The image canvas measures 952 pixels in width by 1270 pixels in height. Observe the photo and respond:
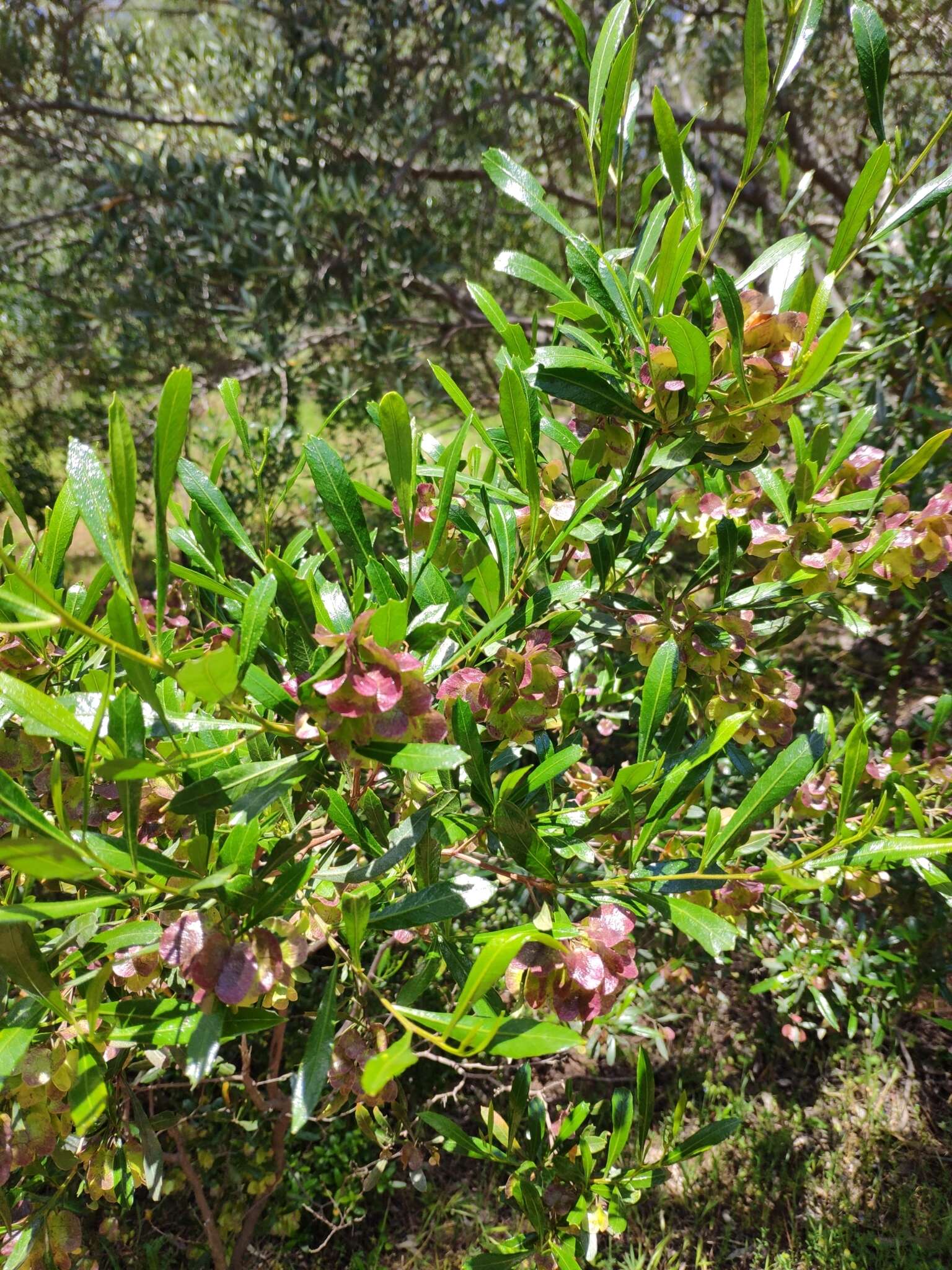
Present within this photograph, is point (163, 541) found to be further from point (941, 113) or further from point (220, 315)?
point (941, 113)

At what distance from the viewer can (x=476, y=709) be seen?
794mm

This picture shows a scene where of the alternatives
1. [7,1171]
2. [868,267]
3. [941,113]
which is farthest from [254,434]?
[941,113]

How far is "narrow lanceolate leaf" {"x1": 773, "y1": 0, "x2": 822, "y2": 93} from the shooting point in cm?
76

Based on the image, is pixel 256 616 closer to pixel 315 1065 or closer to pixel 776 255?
pixel 315 1065

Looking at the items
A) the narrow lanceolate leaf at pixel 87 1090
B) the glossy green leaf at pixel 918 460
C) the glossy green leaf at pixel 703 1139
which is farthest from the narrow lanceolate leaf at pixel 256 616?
the glossy green leaf at pixel 703 1139

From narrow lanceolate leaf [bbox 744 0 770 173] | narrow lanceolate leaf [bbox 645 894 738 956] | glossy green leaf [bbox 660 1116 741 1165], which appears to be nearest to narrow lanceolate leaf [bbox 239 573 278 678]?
narrow lanceolate leaf [bbox 645 894 738 956]

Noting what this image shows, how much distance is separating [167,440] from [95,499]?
162 mm

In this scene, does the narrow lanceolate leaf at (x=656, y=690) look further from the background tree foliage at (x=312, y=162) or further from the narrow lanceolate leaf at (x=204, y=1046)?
the background tree foliage at (x=312, y=162)

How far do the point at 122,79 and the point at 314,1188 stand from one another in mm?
4670

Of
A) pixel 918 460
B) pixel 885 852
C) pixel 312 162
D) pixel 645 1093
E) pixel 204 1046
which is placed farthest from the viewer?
pixel 312 162

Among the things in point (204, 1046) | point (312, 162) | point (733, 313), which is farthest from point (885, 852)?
point (312, 162)

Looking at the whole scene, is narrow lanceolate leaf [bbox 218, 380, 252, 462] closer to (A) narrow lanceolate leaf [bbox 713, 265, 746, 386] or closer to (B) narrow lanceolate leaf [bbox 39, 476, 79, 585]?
(B) narrow lanceolate leaf [bbox 39, 476, 79, 585]

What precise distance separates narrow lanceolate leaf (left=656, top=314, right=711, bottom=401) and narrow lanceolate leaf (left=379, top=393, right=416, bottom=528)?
26 cm

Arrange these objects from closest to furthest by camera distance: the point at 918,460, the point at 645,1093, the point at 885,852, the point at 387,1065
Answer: the point at 387,1065 → the point at 885,852 → the point at 918,460 → the point at 645,1093
